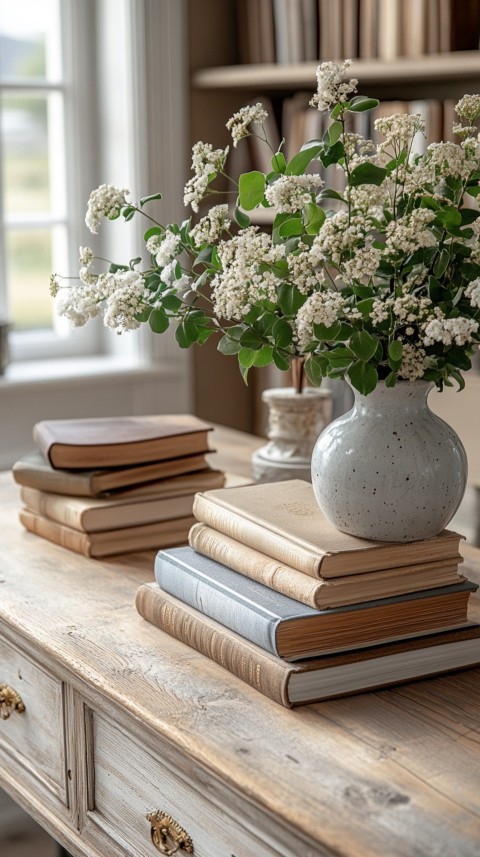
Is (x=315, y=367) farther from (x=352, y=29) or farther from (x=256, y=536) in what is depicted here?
(x=352, y=29)

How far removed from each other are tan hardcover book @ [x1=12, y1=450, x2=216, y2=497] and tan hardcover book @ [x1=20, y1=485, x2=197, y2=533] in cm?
2

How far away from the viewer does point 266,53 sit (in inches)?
119

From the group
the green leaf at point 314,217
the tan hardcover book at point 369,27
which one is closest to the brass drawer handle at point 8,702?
the green leaf at point 314,217

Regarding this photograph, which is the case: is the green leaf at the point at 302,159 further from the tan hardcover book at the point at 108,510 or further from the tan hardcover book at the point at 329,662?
the tan hardcover book at the point at 108,510

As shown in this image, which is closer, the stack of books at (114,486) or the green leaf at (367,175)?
the green leaf at (367,175)

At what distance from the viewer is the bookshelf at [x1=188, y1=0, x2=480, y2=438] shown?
284 centimetres

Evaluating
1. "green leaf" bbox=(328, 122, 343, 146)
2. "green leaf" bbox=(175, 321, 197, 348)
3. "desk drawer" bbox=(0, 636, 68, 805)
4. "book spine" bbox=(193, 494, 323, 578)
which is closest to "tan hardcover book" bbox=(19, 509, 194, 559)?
"desk drawer" bbox=(0, 636, 68, 805)

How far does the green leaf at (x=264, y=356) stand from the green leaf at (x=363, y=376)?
10 cm

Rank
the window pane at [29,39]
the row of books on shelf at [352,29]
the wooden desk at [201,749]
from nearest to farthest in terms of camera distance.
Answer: the wooden desk at [201,749]
the row of books on shelf at [352,29]
the window pane at [29,39]

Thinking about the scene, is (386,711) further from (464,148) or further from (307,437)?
(307,437)

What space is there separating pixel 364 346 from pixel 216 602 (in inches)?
13.1

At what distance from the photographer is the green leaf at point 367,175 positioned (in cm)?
110

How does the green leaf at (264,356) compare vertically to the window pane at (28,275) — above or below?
below

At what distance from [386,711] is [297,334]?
15.1 inches
